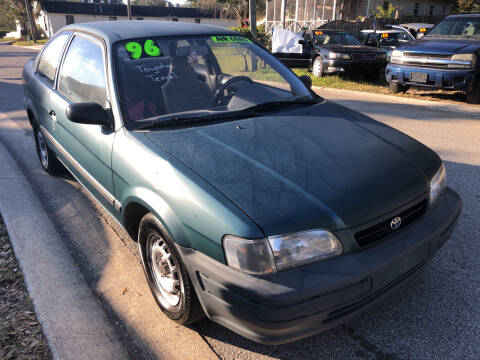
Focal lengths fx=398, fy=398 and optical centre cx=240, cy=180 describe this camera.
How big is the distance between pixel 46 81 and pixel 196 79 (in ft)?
6.21

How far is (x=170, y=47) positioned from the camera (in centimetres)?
311

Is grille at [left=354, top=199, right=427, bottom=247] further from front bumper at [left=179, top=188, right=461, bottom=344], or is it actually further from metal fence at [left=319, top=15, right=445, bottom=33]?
metal fence at [left=319, top=15, right=445, bottom=33]

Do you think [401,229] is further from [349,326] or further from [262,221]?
[262,221]

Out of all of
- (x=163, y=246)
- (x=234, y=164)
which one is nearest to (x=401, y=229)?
(x=234, y=164)

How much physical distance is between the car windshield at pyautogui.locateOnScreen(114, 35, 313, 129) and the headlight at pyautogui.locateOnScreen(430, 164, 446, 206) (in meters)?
1.21

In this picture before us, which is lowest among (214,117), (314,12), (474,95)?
(474,95)

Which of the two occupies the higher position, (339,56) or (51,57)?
(51,57)

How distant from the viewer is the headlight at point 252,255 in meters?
1.82

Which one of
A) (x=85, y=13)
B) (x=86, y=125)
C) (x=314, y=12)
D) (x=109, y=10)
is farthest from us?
(x=109, y=10)

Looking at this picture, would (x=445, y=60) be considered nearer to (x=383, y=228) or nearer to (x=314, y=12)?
(x=383, y=228)

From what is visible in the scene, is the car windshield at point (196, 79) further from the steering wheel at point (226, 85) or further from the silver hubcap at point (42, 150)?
the silver hubcap at point (42, 150)

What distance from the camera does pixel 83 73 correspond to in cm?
328

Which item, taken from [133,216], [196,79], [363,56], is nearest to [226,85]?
[196,79]

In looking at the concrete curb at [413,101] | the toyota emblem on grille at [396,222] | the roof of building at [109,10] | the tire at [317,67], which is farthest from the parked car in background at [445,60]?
the roof of building at [109,10]
